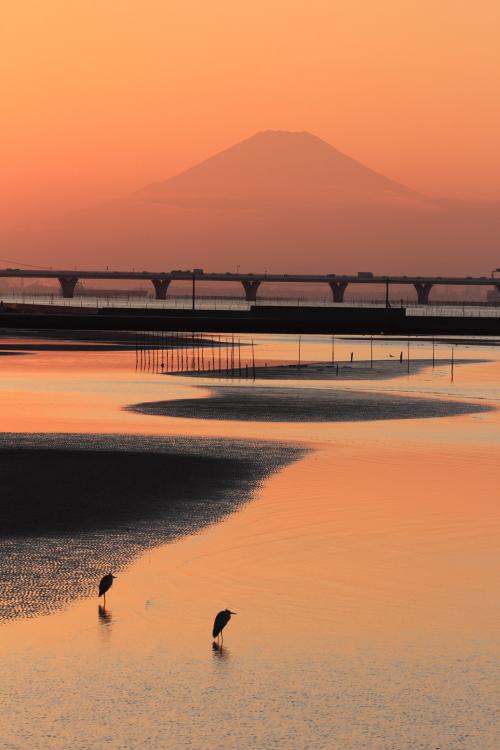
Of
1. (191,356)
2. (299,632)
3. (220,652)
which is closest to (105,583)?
(220,652)

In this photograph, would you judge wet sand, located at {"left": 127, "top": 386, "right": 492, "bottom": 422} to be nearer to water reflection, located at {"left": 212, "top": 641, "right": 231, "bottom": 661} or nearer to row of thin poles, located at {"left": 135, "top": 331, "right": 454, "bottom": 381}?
row of thin poles, located at {"left": 135, "top": 331, "right": 454, "bottom": 381}

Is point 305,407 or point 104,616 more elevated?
point 104,616

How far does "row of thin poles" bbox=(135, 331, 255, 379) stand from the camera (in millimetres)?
71688

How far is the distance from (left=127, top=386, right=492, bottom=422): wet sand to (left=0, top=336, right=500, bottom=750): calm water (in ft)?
40.2

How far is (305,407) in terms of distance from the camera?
154 ft

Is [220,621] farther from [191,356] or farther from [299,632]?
[191,356]

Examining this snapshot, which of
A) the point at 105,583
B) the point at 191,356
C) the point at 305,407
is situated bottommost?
the point at 191,356

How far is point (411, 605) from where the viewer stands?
17219 millimetres

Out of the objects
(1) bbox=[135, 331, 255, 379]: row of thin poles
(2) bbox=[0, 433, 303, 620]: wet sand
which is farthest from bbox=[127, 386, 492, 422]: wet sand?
(1) bbox=[135, 331, 255, 379]: row of thin poles

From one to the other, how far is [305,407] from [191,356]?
3873 cm

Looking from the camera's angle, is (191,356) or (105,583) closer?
(105,583)

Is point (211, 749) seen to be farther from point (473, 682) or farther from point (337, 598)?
point (337, 598)

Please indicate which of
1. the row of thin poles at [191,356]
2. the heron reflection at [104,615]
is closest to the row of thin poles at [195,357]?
the row of thin poles at [191,356]

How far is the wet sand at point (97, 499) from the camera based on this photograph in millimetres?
18688
